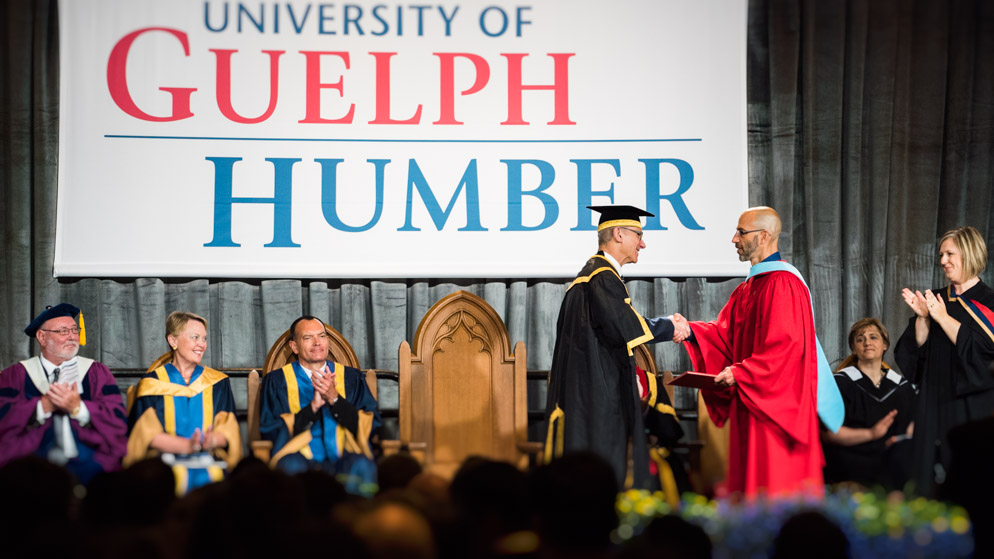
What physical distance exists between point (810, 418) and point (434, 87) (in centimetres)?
290

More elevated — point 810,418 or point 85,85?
point 85,85

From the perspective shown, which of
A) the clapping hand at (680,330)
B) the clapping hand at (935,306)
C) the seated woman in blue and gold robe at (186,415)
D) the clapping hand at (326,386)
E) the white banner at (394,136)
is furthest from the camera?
the white banner at (394,136)

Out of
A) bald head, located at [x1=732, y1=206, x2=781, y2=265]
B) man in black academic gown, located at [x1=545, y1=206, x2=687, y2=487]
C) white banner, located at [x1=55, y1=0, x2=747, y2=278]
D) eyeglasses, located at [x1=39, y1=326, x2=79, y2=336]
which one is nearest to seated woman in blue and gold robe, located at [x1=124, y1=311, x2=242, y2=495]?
eyeglasses, located at [x1=39, y1=326, x2=79, y2=336]

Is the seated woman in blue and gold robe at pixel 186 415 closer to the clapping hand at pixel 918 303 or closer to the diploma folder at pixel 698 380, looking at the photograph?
the diploma folder at pixel 698 380

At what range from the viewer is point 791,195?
18.2 feet

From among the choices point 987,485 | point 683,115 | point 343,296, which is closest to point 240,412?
point 343,296

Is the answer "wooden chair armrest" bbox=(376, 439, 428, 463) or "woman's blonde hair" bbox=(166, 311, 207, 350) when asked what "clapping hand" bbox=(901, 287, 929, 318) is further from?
"woman's blonde hair" bbox=(166, 311, 207, 350)

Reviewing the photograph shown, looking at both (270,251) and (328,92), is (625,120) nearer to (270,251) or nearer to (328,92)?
(328,92)

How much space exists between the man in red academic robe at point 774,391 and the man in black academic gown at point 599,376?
1.48 feet

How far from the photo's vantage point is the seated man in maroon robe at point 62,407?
4094 millimetres

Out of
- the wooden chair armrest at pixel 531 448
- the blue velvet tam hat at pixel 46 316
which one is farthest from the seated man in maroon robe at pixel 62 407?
the wooden chair armrest at pixel 531 448

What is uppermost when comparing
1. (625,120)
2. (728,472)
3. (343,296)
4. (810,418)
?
(625,120)

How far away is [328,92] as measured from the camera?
17.9ft

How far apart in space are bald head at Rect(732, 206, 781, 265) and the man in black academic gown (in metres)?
0.58
